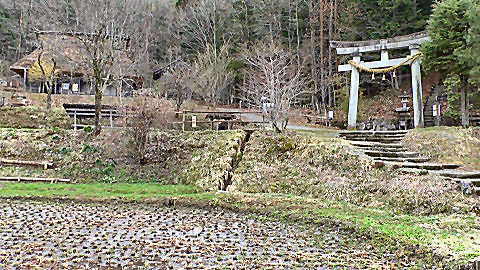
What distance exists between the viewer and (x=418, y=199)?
1027 cm

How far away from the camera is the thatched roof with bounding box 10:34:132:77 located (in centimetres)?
2581

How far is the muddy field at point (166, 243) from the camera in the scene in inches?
259

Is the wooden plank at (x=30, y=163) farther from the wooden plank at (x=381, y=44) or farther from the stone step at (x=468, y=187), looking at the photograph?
the stone step at (x=468, y=187)

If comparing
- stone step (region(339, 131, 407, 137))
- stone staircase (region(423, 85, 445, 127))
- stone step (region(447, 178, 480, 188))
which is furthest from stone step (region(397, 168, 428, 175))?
stone staircase (region(423, 85, 445, 127))

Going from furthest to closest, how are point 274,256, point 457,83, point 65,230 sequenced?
1. point 457,83
2. point 65,230
3. point 274,256

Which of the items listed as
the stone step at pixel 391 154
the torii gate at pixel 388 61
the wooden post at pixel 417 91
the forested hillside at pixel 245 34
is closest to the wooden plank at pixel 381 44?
the torii gate at pixel 388 61

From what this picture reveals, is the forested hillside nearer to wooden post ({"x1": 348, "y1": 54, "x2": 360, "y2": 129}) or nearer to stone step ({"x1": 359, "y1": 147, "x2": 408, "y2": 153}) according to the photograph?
wooden post ({"x1": 348, "y1": 54, "x2": 360, "y2": 129})

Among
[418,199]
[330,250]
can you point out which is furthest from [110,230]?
[418,199]

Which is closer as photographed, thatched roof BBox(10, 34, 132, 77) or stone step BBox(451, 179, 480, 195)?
stone step BBox(451, 179, 480, 195)

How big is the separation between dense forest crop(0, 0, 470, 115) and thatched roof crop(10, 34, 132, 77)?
141 cm

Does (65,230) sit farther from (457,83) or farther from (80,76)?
(80,76)

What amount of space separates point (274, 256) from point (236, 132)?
11.1 meters

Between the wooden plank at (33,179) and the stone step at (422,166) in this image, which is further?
the wooden plank at (33,179)

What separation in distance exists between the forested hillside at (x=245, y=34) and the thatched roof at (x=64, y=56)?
134 cm
